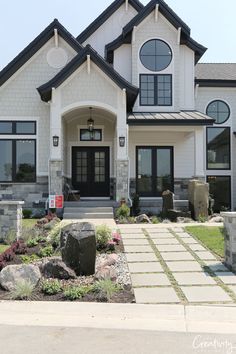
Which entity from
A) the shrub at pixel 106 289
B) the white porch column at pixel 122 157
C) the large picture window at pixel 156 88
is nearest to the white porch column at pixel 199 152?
the large picture window at pixel 156 88

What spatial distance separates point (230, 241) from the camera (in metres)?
8.02

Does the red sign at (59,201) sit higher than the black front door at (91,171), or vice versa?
the black front door at (91,171)

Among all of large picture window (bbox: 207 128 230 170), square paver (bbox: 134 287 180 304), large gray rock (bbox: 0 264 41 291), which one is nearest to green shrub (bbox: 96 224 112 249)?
large gray rock (bbox: 0 264 41 291)

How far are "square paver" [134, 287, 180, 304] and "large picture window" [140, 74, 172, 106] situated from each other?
548 inches

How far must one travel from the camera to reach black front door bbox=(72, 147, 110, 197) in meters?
19.4

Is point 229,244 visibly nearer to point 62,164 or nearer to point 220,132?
point 62,164

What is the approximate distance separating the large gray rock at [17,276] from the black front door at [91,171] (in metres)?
12.3

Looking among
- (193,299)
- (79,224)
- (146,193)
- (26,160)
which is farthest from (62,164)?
(193,299)

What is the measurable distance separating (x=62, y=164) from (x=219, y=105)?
8.98m

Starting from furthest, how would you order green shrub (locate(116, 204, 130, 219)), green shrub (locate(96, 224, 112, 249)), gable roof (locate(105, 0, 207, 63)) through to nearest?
gable roof (locate(105, 0, 207, 63))
green shrub (locate(116, 204, 130, 219))
green shrub (locate(96, 224, 112, 249))

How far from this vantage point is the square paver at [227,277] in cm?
724

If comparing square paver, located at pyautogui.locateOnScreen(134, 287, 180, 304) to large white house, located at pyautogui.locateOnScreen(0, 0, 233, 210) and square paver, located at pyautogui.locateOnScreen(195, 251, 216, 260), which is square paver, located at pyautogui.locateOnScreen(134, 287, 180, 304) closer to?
square paver, located at pyautogui.locateOnScreen(195, 251, 216, 260)

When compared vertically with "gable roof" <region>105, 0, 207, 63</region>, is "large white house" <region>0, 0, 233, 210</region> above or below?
below

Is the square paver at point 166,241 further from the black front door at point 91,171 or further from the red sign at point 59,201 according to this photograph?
the black front door at point 91,171
